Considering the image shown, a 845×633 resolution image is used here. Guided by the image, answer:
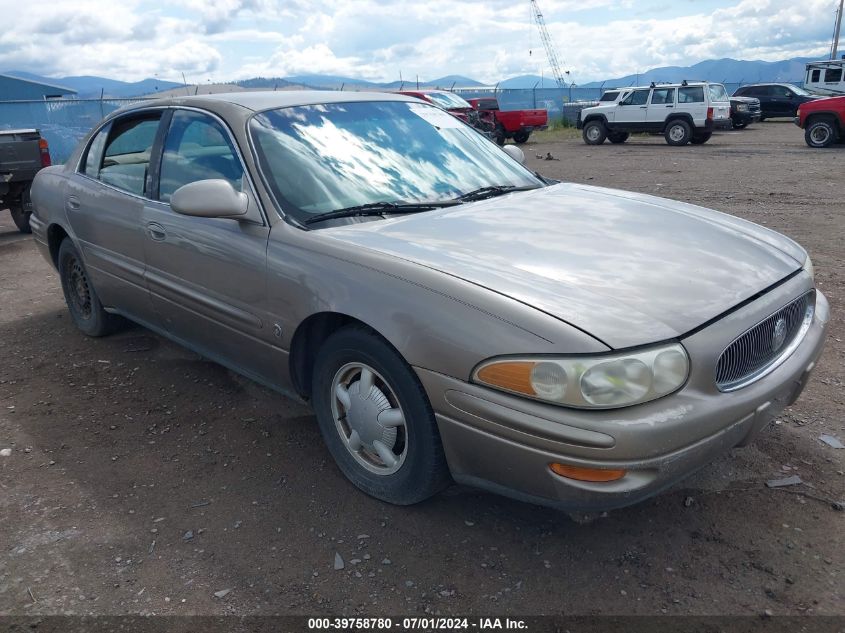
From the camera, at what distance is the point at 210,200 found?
10.2 feet

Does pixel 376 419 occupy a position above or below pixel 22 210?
below

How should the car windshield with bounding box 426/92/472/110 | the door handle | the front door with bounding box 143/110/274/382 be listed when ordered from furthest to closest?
the car windshield with bounding box 426/92/472/110, the door handle, the front door with bounding box 143/110/274/382

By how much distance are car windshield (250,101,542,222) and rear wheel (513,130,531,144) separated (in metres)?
20.7

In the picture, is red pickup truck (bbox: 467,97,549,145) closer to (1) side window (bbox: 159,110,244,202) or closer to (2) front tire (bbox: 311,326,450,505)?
(1) side window (bbox: 159,110,244,202)

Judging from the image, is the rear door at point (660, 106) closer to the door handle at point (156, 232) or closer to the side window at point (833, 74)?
the side window at point (833, 74)

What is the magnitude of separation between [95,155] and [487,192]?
2.71 m

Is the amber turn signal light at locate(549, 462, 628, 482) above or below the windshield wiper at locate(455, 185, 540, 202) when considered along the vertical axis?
below

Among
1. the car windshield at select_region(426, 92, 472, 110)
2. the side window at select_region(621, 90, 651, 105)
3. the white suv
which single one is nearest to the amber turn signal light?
the car windshield at select_region(426, 92, 472, 110)

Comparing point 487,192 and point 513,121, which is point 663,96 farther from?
point 487,192

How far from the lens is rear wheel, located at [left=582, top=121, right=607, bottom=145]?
2322cm

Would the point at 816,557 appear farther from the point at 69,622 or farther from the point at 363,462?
the point at 69,622

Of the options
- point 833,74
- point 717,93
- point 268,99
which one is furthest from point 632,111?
point 268,99

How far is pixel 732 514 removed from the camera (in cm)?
284

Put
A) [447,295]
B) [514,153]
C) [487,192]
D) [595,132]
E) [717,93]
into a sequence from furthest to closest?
[595,132], [717,93], [514,153], [487,192], [447,295]
